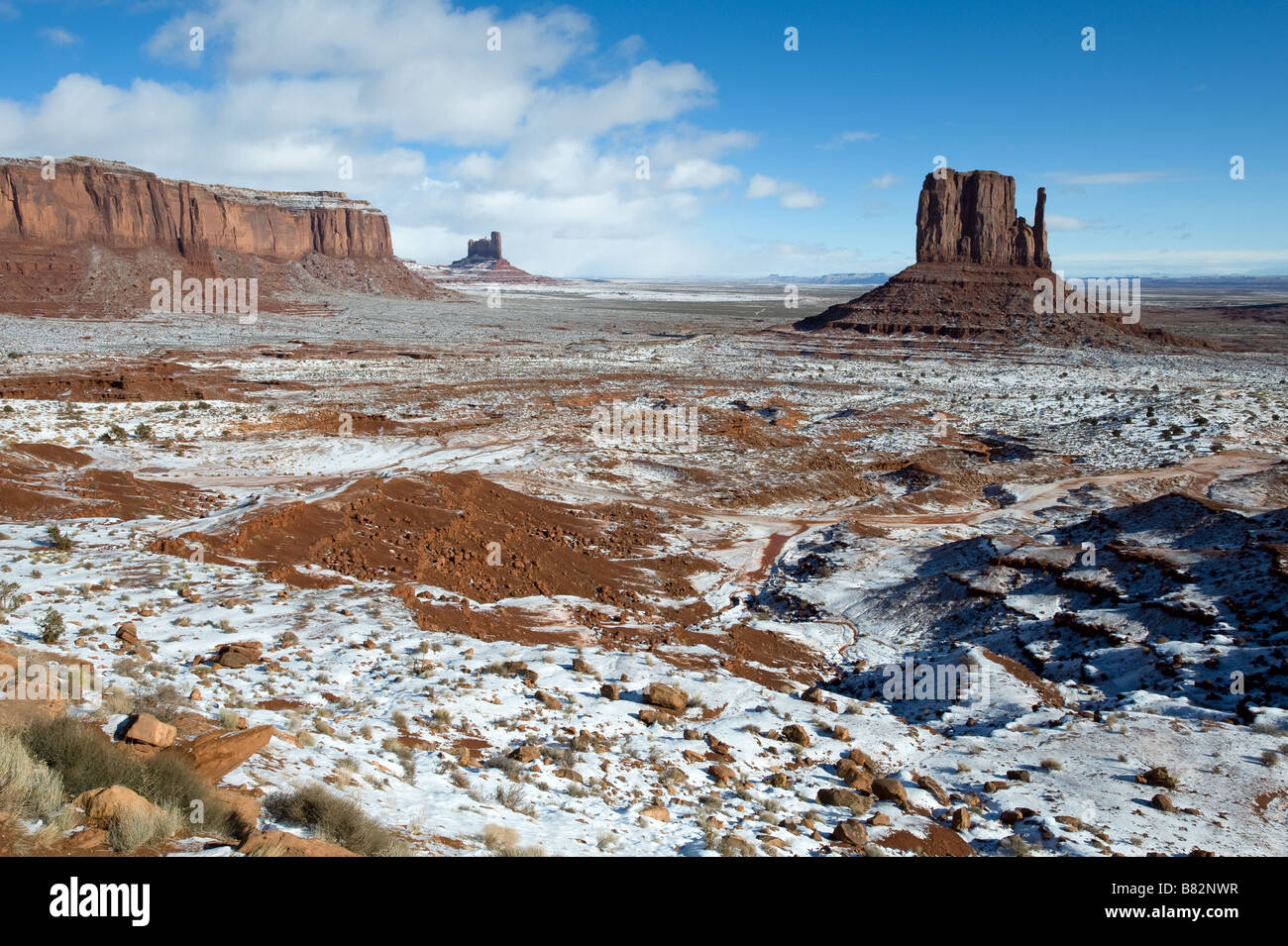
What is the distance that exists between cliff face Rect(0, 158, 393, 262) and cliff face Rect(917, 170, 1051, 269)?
93.5 meters

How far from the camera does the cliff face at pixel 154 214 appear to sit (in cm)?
8981

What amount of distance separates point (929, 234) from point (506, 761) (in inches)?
3752

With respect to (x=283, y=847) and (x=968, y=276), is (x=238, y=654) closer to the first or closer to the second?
(x=283, y=847)

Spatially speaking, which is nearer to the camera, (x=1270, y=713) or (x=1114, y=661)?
(x=1270, y=713)

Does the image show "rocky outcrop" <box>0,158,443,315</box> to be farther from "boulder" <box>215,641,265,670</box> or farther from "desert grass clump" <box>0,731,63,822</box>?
"desert grass clump" <box>0,731,63,822</box>

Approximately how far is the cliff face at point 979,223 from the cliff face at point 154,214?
93.5m

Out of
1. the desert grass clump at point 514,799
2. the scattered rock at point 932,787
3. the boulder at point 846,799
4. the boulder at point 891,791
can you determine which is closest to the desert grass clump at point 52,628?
the desert grass clump at point 514,799

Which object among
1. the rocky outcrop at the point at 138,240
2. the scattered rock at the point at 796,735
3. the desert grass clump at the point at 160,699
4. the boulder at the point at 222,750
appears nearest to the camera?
the boulder at the point at 222,750

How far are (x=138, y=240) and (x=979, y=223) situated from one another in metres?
103

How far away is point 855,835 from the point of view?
7137 mm

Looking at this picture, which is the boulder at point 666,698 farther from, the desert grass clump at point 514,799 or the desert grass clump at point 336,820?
the desert grass clump at point 336,820

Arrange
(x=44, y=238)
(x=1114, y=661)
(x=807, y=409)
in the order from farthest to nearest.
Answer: (x=44, y=238)
(x=807, y=409)
(x=1114, y=661)
